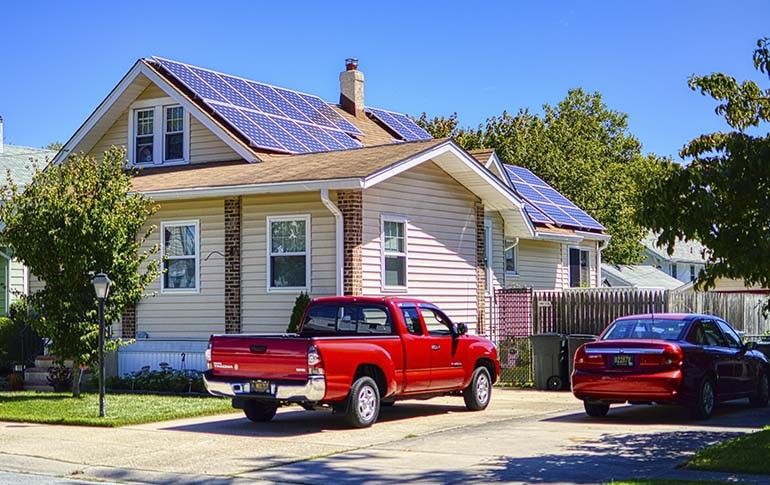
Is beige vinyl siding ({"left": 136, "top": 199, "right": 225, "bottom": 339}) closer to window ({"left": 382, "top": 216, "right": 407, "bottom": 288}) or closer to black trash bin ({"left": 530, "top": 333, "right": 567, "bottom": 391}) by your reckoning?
window ({"left": 382, "top": 216, "right": 407, "bottom": 288})

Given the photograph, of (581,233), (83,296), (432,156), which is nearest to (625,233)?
(581,233)

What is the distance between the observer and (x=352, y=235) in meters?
20.2

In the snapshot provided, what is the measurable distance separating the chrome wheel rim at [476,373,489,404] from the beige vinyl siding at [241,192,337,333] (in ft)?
13.6

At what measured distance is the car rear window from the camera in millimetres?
15922

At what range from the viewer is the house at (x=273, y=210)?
20672mm

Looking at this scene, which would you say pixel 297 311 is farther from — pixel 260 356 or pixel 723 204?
pixel 723 204

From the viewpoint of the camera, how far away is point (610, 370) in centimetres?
1522

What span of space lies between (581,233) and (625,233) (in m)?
26.7

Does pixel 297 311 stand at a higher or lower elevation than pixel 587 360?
higher

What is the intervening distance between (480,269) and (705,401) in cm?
944

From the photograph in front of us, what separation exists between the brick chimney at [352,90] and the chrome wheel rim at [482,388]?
1410 centimetres

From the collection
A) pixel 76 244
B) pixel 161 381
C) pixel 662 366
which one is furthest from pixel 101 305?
pixel 662 366

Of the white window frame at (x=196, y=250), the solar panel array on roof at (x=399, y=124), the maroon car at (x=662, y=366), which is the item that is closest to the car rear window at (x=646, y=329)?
the maroon car at (x=662, y=366)

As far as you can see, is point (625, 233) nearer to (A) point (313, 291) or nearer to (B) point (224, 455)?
(A) point (313, 291)
